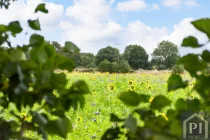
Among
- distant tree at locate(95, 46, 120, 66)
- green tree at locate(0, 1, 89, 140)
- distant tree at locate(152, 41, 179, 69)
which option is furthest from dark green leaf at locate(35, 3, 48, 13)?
distant tree at locate(152, 41, 179, 69)

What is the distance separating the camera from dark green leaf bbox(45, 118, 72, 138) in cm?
87

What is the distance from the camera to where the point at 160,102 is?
0.90 m

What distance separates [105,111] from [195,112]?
464cm

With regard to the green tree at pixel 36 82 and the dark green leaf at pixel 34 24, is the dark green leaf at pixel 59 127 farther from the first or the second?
the dark green leaf at pixel 34 24

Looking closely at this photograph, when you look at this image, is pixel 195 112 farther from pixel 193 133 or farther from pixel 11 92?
pixel 11 92

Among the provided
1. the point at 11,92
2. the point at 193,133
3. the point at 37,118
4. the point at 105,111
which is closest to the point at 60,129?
the point at 37,118

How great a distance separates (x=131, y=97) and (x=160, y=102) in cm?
7

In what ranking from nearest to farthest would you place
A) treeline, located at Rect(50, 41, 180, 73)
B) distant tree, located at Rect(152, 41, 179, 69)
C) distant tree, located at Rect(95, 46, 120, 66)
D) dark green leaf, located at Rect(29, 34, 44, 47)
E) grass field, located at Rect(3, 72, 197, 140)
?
1. dark green leaf, located at Rect(29, 34, 44, 47)
2. grass field, located at Rect(3, 72, 197, 140)
3. distant tree, located at Rect(95, 46, 120, 66)
4. treeline, located at Rect(50, 41, 180, 73)
5. distant tree, located at Rect(152, 41, 179, 69)

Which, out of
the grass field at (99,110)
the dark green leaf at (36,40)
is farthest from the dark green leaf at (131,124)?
the grass field at (99,110)

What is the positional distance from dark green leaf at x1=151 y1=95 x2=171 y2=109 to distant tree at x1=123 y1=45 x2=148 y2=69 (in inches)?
1493

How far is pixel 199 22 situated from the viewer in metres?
0.85

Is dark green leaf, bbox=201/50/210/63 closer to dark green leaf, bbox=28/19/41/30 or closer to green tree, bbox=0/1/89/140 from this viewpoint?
green tree, bbox=0/1/89/140

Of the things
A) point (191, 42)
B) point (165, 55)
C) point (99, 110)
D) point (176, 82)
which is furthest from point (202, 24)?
point (165, 55)

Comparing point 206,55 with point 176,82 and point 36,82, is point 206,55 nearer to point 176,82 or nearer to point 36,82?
point 176,82
